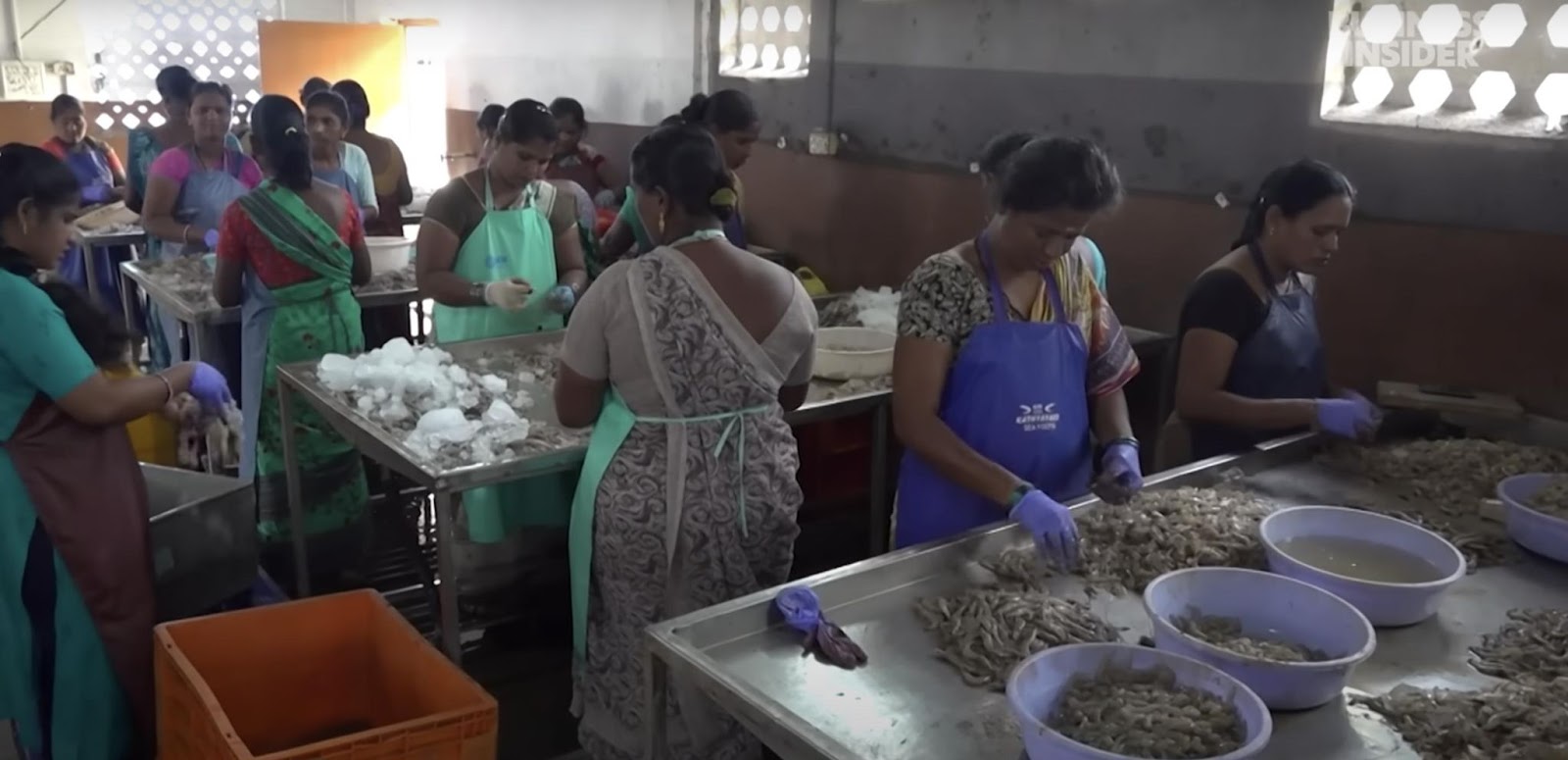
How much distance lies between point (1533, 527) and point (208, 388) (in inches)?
104

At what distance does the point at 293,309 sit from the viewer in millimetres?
3623

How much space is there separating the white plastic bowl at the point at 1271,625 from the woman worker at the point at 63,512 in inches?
78.9

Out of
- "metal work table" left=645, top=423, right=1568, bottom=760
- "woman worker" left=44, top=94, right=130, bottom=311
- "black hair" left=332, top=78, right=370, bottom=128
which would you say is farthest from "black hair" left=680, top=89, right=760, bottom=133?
"woman worker" left=44, top=94, right=130, bottom=311

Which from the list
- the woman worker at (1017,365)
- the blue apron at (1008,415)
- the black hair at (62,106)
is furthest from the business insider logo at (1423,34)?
the black hair at (62,106)

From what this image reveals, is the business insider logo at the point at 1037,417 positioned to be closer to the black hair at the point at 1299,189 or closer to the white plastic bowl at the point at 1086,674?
the white plastic bowl at the point at 1086,674

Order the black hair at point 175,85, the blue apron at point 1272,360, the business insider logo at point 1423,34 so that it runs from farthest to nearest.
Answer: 1. the black hair at point 175,85
2. the business insider logo at point 1423,34
3. the blue apron at point 1272,360

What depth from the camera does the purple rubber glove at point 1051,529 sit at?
1915mm

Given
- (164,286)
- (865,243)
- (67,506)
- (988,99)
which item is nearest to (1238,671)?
(67,506)

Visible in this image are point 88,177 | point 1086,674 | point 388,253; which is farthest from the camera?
point 88,177

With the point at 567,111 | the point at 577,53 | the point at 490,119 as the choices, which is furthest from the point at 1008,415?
the point at 577,53

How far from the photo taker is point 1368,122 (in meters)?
3.13

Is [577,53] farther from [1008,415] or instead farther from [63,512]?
[1008,415]

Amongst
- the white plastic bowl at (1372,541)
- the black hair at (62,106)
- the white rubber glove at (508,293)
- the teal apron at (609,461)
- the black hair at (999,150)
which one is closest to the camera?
the white plastic bowl at (1372,541)

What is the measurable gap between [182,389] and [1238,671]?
2183 millimetres
